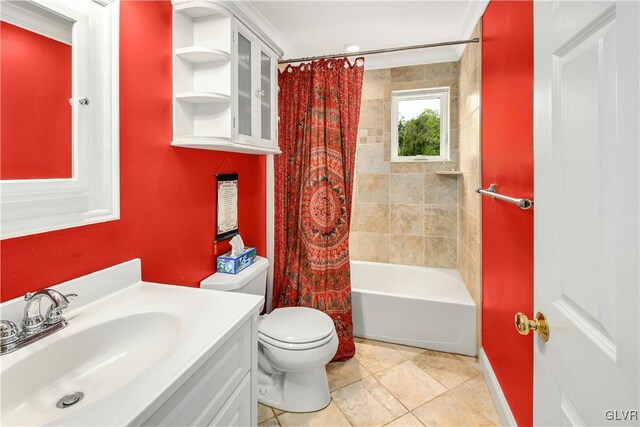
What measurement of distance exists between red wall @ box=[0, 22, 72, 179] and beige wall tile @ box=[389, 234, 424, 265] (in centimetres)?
264

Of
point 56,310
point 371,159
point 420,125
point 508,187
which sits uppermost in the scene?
point 420,125

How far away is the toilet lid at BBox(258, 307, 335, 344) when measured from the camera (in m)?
1.74

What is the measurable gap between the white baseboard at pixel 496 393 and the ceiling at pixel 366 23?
2.25m

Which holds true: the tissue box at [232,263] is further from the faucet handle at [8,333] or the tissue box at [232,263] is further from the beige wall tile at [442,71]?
the beige wall tile at [442,71]

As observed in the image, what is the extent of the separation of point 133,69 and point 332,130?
Answer: 1.34 m

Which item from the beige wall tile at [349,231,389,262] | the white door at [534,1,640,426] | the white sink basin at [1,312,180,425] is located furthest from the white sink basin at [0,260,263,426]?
the beige wall tile at [349,231,389,262]

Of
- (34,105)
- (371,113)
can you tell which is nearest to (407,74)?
(371,113)

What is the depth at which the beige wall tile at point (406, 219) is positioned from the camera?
10.0 ft

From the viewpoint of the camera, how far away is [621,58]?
488 millimetres

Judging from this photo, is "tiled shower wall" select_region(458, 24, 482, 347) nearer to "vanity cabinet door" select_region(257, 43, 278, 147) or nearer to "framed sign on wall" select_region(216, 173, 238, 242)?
"vanity cabinet door" select_region(257, 43, 278, 147)

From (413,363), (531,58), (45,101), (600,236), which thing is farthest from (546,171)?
(413,363)

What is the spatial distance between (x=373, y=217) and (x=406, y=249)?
446 mm

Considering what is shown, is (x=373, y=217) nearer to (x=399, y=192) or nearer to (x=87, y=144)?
(x=399, y=192)

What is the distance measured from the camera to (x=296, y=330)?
1.80 meters
